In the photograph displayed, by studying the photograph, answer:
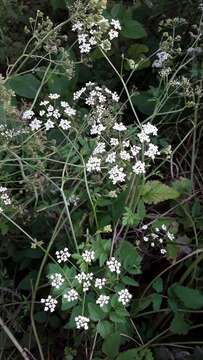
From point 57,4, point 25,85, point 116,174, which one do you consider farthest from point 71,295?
point 57,4

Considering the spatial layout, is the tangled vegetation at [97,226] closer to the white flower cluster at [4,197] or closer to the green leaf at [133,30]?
the white flower cluster at [4,197]

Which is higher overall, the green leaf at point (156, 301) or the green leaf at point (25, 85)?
the green leaf at point (25, 85)

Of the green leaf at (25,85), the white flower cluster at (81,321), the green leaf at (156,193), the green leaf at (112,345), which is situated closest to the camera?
the white flower cluster at (81,321)

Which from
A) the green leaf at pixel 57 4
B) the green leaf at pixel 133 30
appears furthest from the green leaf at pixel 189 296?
the green leaf at pixel 57 4

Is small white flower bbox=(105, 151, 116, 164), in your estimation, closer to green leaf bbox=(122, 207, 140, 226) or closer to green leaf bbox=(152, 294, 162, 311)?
green leaf bbox=(122, 207, 140, 226)

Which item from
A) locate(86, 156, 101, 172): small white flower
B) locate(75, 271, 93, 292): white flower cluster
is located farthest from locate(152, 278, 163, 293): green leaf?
locate(86, 156, 101, 172): small white flower

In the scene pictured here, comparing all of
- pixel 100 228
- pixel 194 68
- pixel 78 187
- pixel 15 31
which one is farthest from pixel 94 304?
pixel 15 31

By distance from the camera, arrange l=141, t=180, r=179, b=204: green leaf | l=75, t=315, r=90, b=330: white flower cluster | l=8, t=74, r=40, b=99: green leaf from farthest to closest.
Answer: l=8, t=74, r=40, b=99: green leaf
l=141, t=180, r=179, b=204: green leaf
l=75, t=315, r=90, b=330: white flower cluster
